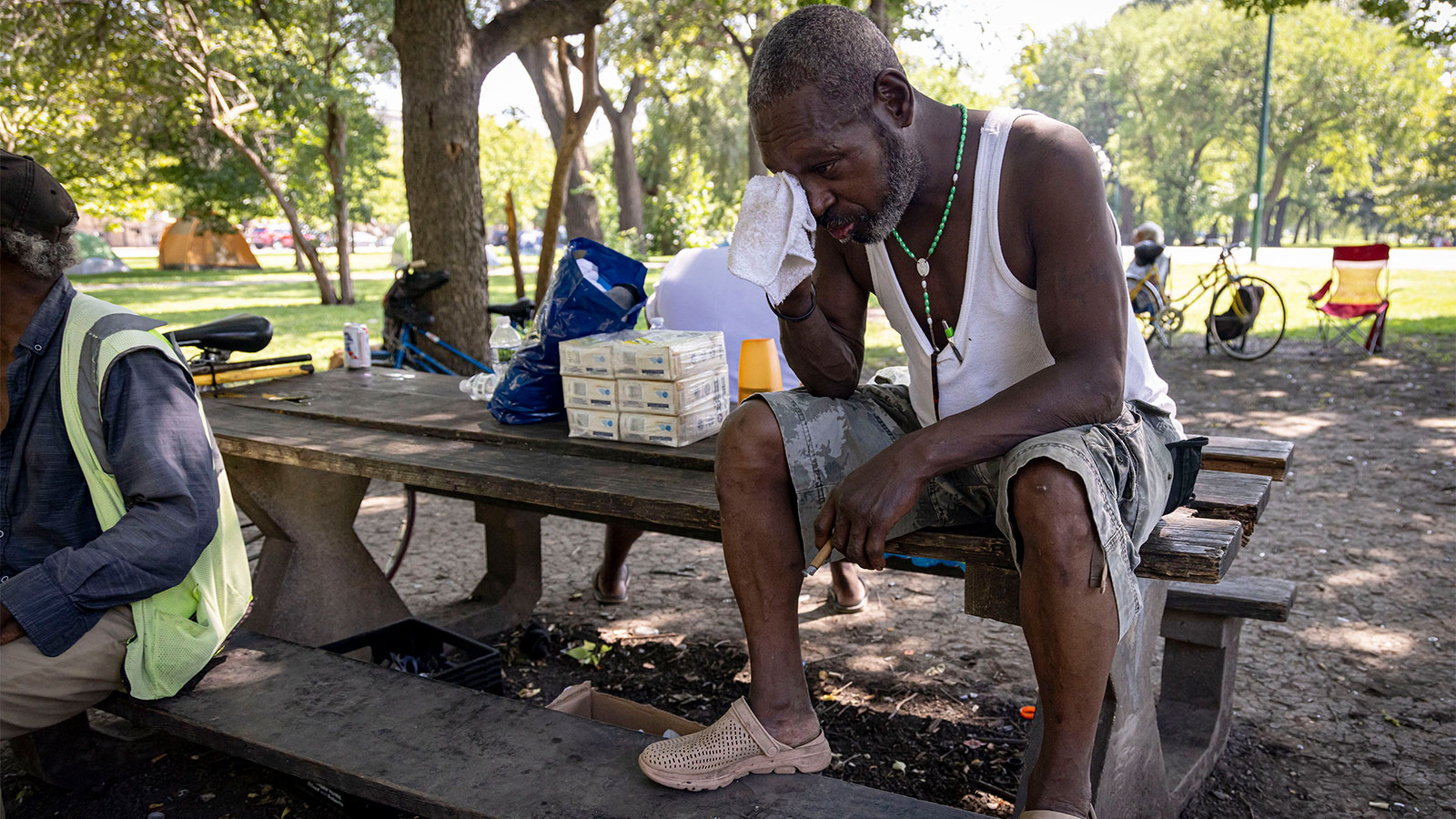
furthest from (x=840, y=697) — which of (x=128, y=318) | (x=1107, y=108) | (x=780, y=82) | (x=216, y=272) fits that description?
(x=1107, y=108)

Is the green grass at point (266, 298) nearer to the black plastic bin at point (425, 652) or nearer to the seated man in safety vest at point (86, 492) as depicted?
the black plastic bin at point (425, 652)

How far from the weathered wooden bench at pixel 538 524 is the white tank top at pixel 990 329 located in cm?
28

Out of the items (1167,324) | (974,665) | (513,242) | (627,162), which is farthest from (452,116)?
(627,162)

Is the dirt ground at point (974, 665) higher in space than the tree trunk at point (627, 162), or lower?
lower

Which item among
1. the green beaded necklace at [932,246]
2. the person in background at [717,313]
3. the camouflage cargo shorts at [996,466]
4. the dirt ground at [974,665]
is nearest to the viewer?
the camouflage cargo shorts at [996,466]

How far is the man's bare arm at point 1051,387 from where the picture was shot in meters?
1.72

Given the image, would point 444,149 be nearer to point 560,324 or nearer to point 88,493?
point 560,324

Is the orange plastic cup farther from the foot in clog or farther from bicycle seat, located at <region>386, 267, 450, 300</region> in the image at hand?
bicycle seat, located at <region>386, 267, 450, 300</region>

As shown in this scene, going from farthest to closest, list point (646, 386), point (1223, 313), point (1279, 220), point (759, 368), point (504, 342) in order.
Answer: point (1279, 220) < point (1223, 313) < point (504, 342) < point (759, 368) < point (646, 386)

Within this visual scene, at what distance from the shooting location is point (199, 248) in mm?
31969

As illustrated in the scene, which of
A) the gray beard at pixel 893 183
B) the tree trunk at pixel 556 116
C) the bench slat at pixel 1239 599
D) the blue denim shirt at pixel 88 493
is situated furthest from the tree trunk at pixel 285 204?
the bench slat at pixel 1239 599

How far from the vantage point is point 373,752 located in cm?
197

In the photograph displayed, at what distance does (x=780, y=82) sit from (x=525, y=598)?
8.13ft

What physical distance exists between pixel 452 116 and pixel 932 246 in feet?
Result: 14.0
